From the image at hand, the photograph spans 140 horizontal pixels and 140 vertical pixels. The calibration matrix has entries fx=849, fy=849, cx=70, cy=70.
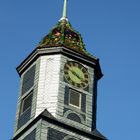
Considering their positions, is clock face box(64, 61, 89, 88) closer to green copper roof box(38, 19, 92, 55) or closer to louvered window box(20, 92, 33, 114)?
green copper roof box(38, 19, 92, 55)

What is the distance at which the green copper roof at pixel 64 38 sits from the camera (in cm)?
5812

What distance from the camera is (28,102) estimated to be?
2213 inches

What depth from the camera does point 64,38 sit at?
59.0 meters

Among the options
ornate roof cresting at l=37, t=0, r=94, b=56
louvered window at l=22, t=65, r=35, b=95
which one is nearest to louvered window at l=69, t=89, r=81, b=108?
louvered window at l=22, t=65, r=35, b=95

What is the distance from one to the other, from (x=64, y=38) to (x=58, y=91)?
17.5 ft

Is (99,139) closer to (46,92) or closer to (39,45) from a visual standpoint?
(46,92)

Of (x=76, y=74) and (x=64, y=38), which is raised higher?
(x=64, y=38)

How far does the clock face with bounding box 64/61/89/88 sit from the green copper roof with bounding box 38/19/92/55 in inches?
51.7

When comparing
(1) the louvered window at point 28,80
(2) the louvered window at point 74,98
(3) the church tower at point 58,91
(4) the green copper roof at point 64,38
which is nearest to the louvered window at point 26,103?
(3) the church tower at point 58,91

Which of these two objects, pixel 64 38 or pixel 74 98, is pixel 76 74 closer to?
pixel 74 98

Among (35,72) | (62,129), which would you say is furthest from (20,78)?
(62,129)

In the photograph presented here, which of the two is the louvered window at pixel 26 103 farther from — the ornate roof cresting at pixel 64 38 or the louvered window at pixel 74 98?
the ornate roof cresting at pixel 64 38

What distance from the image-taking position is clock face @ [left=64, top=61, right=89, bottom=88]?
5628 centimetres

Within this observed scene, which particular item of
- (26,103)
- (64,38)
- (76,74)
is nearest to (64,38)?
(64,38)
